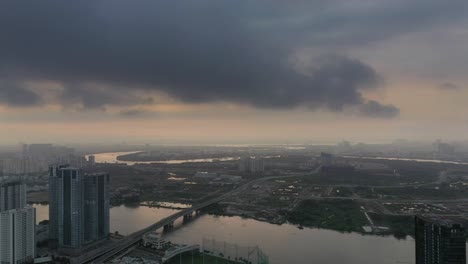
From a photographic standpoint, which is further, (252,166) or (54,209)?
(252,166)

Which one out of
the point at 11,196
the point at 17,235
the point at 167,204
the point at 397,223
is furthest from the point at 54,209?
the point at 397,223

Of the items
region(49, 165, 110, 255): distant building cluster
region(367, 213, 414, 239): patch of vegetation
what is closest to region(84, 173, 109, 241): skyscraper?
region(49, 165, 110, 255): distant building cluster

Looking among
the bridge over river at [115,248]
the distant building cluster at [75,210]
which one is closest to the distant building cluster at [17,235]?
the distant building cluster at [75,210]

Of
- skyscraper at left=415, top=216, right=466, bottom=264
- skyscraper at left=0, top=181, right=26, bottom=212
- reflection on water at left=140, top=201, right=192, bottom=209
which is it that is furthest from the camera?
reflection on water at left=140, top=201, right=192, bottom=209

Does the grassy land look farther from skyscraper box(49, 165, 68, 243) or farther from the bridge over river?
skyscraper box(49, 165, 68, 243)

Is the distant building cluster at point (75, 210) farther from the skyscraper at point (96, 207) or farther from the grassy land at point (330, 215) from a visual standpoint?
the grassy land at point (330, 215)

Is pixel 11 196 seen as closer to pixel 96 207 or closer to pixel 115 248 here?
pixel 96 207

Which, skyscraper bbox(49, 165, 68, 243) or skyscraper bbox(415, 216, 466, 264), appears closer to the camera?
skyscraper bbox(415, 216, 466, 264)

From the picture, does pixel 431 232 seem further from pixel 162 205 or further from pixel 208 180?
pixel 208 180
